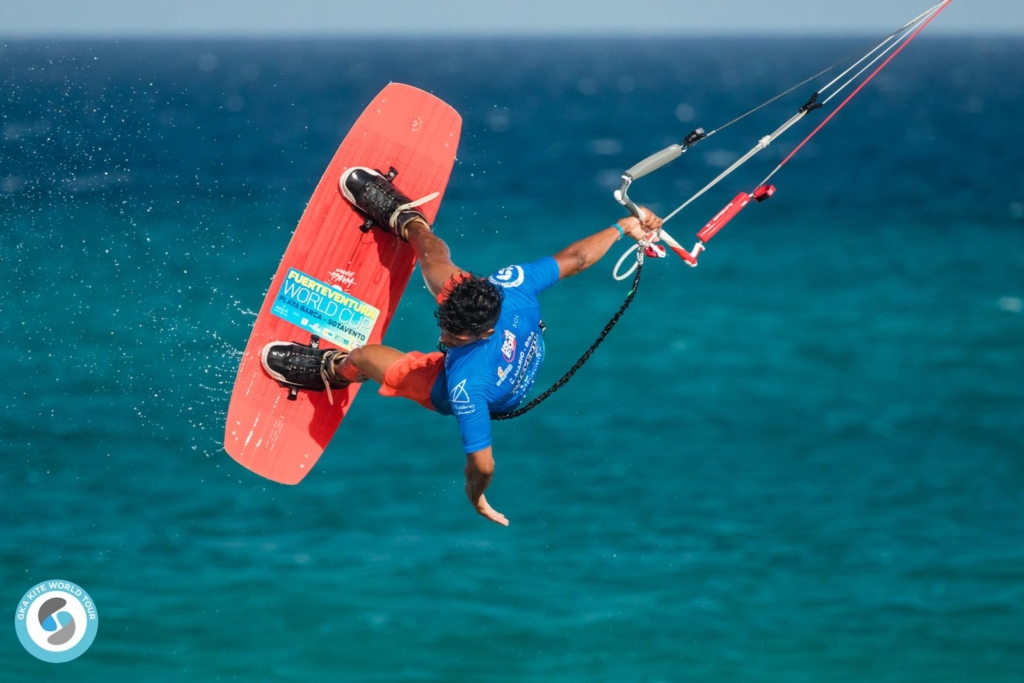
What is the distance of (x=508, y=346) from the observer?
8820 mm

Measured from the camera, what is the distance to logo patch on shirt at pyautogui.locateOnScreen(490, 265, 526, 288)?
9.05 metres

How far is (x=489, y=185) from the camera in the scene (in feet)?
138

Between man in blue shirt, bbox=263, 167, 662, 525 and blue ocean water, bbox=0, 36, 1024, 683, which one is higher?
blue ocean water, bbox=0, 36, 1024, 683

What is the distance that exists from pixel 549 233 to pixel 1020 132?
124 ft

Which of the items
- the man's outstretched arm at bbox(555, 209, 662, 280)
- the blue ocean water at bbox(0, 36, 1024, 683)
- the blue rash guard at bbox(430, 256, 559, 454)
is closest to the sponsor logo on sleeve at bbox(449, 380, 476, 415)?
the blue rash guard at bbox(430, 256, 559, 454)

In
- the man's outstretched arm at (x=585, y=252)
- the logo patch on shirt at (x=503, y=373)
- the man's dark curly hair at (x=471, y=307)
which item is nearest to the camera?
the man's dark curly hair at (x=471, y=307)

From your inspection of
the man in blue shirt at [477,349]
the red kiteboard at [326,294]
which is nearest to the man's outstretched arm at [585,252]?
the man in blue shirt at [477,349]

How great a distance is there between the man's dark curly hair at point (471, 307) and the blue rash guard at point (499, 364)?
252 mm

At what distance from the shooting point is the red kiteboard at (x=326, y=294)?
10961 mm

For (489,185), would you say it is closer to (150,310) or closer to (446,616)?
(150,310)

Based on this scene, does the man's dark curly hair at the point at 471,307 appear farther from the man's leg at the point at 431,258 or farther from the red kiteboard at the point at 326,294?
the red kiteboard at the point at 326,294

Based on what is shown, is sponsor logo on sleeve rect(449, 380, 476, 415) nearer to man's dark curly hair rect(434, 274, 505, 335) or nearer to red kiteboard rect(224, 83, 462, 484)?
man's dark curly hair rect(434, 274, 505, 335)

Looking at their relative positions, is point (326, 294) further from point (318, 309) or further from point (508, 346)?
point (508, 346)

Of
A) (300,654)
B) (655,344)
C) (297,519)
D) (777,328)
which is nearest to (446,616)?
(300,654)
